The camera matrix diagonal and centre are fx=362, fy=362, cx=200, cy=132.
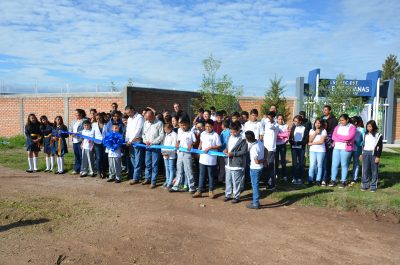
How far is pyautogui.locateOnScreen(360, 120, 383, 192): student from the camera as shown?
26.5 ft

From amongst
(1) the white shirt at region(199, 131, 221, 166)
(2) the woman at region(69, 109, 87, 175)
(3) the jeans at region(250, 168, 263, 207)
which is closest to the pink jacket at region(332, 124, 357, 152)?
(3) the jeans at region(250, 168, 263, 207)

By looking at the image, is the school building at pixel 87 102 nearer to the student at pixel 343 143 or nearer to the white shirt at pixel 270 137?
the white shirt at pixel 270 137

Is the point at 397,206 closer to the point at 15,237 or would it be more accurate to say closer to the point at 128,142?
the point at 128,142

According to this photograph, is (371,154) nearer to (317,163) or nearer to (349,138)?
(349,138)

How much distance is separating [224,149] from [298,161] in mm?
2147

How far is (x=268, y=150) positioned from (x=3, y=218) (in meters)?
5.52

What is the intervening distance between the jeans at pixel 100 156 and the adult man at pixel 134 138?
2.78 ft

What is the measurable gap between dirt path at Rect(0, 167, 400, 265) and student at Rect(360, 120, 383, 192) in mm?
1824

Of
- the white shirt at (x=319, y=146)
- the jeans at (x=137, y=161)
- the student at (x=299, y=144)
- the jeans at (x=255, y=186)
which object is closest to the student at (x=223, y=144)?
the jeans at (x=255, y=186)

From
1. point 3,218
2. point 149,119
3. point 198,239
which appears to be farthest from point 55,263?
point 149,119

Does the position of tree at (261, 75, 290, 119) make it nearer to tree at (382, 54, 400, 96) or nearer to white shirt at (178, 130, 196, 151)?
white shirt at (178, 130, 196, 151)

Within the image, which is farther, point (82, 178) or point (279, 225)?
point (82, 178)

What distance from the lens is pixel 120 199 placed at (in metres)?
7.57

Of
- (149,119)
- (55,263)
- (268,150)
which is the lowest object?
(55,263)
